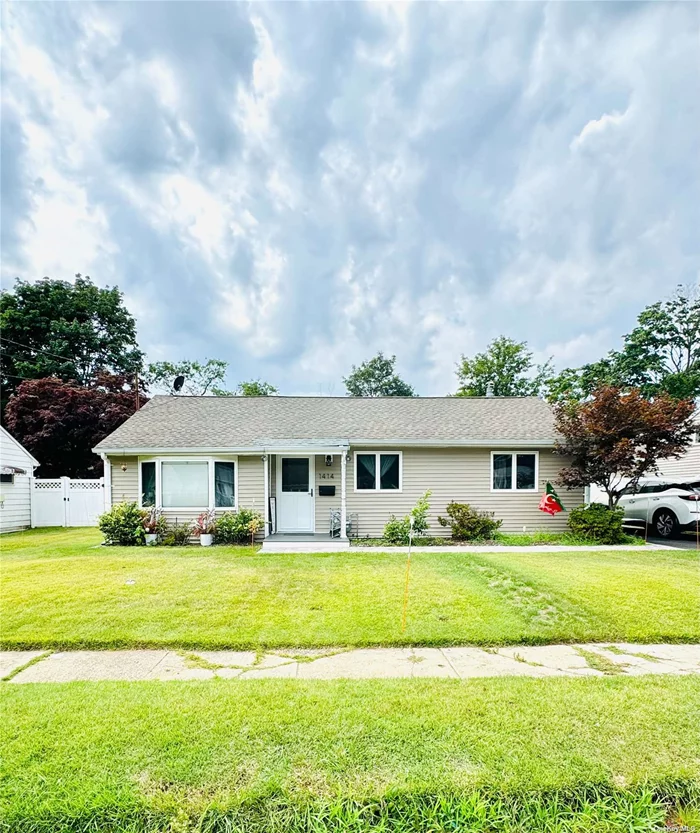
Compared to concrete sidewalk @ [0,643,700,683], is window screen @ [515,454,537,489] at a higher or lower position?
higher

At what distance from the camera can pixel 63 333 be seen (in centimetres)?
2512

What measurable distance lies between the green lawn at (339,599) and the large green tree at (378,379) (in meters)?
30.1

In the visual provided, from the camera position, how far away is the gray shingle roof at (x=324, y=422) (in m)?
11.5

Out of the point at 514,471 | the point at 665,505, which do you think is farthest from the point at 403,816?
the point at 665,505

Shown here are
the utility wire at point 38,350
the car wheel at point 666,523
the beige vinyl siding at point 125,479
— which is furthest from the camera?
the utility wire at point 38,350

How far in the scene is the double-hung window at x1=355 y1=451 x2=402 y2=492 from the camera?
458 inches

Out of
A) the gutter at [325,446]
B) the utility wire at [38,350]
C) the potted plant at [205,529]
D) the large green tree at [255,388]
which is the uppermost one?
the utility wire at [38,350]

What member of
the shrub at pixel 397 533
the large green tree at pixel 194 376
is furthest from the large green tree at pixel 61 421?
the shrub at pixel 397 533

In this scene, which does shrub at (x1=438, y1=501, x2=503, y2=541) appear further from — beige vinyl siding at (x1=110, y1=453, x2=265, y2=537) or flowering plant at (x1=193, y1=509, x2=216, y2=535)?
flowering plant at (x1=193, y1=509, x2=216, y2=535)

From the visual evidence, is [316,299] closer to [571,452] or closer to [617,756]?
[571,452]

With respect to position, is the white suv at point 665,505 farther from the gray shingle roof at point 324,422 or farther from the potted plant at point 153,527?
the potted plant at point 153,527

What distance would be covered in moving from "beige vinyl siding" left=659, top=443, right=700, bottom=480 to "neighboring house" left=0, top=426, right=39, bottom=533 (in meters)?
23.5

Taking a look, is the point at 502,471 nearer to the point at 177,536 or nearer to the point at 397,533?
the point at 397,533

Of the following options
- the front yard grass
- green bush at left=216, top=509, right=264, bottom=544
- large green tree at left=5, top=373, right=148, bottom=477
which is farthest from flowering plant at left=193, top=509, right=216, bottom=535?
large green tree at left=5, top=373, right=148, bottom=477
